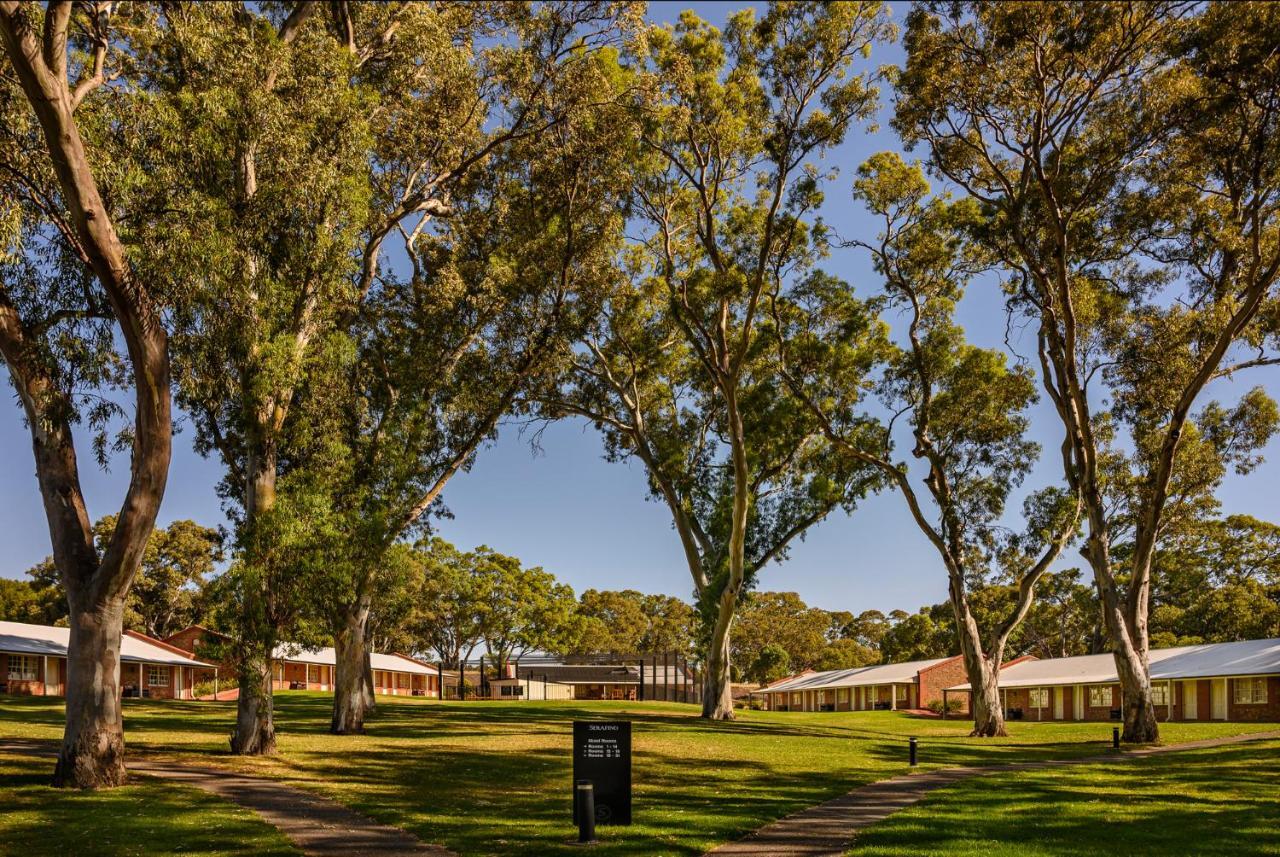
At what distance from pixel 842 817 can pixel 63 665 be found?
163 feet

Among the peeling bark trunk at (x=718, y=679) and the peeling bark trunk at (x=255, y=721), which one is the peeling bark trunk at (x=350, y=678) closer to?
the peeling bark trunk at (x=255, y=721)

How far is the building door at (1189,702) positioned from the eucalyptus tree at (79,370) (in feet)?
154

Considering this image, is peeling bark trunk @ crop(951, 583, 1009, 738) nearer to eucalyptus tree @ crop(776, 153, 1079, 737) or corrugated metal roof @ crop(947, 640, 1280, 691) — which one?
eucalyptus tree @ crop(776, 153, 1079, 737)

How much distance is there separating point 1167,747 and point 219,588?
87.4 ft

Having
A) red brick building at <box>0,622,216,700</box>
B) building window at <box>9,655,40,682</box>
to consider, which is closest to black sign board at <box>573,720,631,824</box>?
red brick building at <box>0,622,216,700</box>

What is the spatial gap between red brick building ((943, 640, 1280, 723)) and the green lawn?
602 centimetres

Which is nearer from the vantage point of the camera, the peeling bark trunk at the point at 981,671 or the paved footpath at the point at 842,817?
the paved footpath at the point at 842,817

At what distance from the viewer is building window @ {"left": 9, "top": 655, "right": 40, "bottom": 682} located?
47966 millimetres

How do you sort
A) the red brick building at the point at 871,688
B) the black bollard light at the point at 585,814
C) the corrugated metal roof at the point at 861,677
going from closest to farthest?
the black bollard light at the point at 585,814
the red brick building at the point at 871,688
the corrugated metal roof at the point at 861,677

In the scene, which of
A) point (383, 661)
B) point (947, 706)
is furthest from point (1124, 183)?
point (383, 661)

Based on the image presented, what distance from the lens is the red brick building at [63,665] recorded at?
155 ft

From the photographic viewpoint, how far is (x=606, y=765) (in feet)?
43.5

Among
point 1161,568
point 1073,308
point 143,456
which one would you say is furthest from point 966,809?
point 1161,568

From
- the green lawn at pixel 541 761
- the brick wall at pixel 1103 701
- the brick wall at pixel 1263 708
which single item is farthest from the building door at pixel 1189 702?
the green lawn at pixel 541 761
